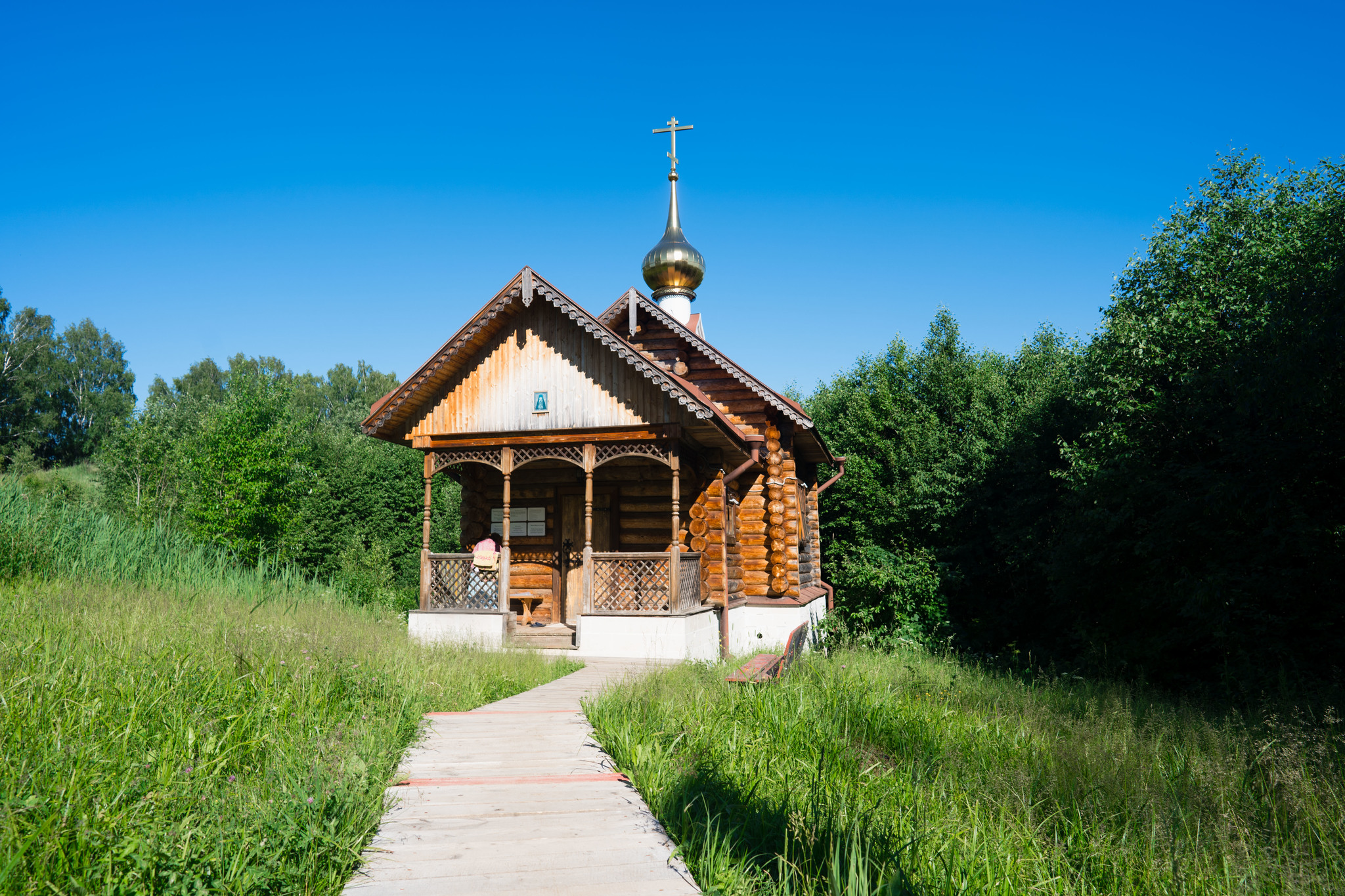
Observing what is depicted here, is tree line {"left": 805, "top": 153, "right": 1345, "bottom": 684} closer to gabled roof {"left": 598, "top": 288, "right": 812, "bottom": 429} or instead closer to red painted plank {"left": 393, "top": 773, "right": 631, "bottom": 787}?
gabled roof {"left": 598, "top": 288, "right": 812, "bottom": 429}

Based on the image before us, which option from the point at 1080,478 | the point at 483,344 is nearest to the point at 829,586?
the point at 1080,478

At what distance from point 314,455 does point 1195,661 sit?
3234cm

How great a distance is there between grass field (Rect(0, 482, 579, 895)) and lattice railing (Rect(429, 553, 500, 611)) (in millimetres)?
5268

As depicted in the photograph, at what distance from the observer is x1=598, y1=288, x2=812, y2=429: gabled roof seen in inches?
645

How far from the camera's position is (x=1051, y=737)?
7.24 meters

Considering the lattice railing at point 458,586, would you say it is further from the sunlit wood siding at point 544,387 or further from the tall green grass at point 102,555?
the sunlit wood siding at point 544,387

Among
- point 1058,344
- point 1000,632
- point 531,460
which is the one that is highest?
point 1058,344

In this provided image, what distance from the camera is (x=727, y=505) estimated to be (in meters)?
16.0

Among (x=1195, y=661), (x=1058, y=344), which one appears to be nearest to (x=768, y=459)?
(x=1195, y=661)

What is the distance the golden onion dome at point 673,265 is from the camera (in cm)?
2044

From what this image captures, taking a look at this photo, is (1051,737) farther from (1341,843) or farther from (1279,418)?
(1279,418)

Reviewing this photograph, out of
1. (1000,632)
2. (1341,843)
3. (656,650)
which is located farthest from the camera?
(1000,632)

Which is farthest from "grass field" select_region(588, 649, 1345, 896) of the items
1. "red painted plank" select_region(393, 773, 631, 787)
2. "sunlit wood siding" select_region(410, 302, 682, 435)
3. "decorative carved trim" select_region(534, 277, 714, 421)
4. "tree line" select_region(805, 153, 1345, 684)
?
"sunlit wood siding" select_region(410, 302, 682, 435)

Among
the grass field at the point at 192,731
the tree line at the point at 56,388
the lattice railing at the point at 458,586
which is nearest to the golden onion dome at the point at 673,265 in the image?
the lattice railing at the point at 458,586
